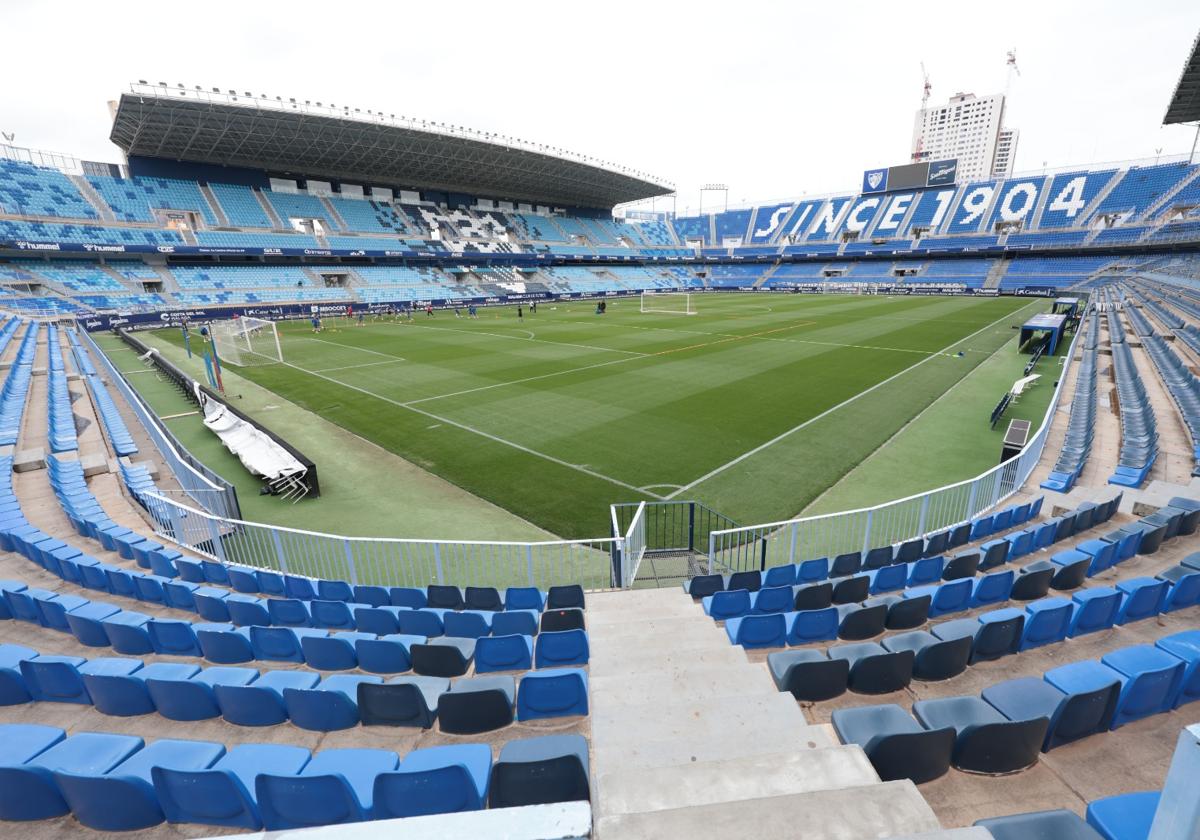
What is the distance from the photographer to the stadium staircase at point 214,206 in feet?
192

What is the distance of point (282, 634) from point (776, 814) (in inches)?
221

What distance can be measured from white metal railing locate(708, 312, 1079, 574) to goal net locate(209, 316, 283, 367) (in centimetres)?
2719

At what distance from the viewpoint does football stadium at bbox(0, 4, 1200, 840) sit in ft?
11.0

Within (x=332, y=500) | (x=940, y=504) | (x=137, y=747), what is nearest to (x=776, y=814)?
(x=137, y=747)

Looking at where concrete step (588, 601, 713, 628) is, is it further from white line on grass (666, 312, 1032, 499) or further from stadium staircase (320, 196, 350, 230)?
stadium staircase (320, 196, 350, 230)

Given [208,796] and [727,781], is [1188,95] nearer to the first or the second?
[727,781]

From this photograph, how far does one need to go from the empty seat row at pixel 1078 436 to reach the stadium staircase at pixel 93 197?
72.2 metres

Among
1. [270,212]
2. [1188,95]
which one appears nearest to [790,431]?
[1188,95]

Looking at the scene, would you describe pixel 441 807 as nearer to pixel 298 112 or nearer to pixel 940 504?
pixel 940 504

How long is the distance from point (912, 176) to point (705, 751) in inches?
4246

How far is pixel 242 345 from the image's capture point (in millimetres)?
35625

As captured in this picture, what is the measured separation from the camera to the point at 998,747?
3.56 m

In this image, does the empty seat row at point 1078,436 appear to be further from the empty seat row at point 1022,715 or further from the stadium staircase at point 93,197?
the stadium staircase at point 93,197

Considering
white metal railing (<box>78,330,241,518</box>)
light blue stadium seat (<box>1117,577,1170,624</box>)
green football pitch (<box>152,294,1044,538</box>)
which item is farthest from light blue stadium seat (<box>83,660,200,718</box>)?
light blue stadium seat (<box>1117,577,1170,624</box>)
